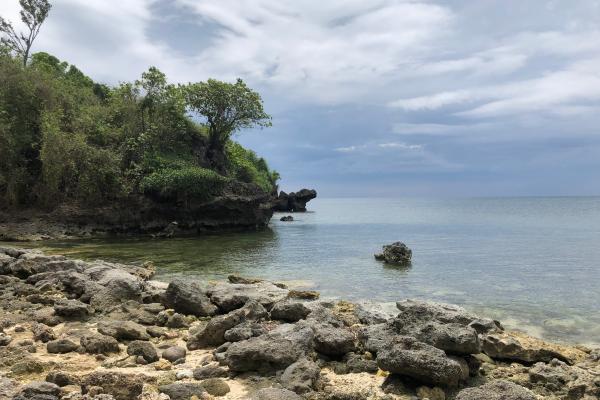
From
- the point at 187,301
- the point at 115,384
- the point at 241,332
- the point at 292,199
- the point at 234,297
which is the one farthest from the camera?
the point at 292,199

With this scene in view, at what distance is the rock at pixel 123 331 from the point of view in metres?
8.67

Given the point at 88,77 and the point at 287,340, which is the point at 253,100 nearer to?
the point at 88,77

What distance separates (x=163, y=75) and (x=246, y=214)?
53.1 ft

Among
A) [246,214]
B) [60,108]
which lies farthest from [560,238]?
[60,108]

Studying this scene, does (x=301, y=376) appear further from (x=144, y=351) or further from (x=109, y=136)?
(x=109, y=136)

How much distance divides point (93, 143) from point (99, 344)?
37007 millimetres

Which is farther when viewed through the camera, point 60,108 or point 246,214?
point 246,214

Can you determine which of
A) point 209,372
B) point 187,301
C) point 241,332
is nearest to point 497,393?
point 209,372

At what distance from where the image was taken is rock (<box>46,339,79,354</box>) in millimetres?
7879

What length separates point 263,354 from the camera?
7.32 m

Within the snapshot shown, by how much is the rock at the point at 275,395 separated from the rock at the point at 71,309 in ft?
20.0

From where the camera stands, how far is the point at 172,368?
7422 millimetres

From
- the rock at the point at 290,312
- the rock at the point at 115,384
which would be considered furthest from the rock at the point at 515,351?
the rock at the point at 115,384

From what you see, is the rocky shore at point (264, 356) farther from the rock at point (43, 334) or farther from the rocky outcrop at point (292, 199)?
the rocky outcrop at point (292, 199)
